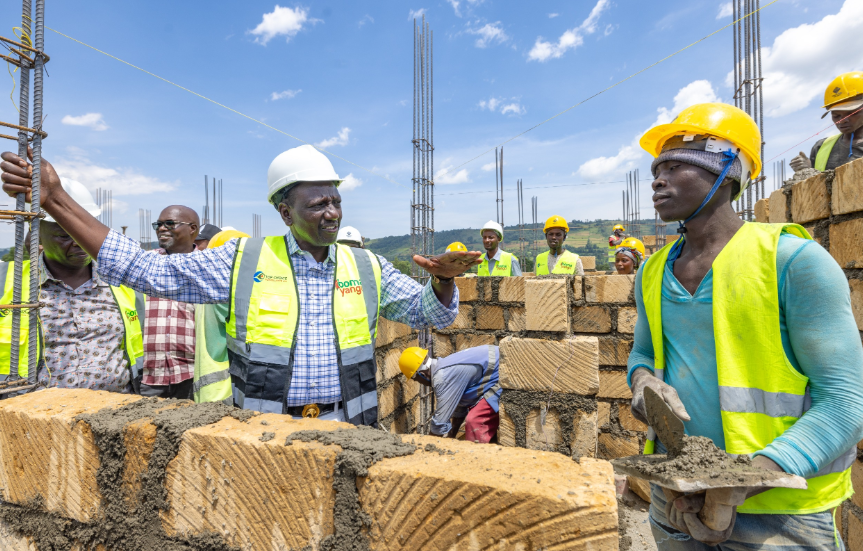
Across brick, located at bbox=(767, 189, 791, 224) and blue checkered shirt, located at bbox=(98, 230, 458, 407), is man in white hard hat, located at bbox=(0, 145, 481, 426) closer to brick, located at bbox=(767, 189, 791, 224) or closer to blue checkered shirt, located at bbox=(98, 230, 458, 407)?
blue checkered shirt, located at bbox=(98, 230, 458, 407)

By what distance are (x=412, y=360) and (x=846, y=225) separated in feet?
10.7

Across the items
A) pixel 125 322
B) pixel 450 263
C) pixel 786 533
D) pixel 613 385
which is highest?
pixel 450 263

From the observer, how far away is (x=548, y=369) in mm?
2598

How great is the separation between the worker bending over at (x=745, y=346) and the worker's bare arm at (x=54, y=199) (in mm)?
2278

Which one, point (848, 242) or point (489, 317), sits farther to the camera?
point (489, 317)

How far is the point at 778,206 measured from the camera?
3451 millimetres

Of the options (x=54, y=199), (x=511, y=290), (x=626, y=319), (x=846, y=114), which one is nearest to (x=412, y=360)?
(x=511, y=290)

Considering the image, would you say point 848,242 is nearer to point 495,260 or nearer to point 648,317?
point 648,317

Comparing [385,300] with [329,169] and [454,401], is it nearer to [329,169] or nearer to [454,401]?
[329,169]

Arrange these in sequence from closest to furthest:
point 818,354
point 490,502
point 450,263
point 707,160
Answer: point 490,502
point 818,354
point 707,160
point 450,263

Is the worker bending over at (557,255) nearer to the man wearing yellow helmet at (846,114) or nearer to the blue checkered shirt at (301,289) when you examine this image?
the man wearing yellow helmet at (846,114)

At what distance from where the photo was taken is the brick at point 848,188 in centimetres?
244

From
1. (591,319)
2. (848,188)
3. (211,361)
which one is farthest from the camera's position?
(591,319)

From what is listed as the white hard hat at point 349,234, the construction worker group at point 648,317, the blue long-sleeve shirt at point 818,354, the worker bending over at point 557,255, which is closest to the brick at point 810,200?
the construction worker group at point 648,317
